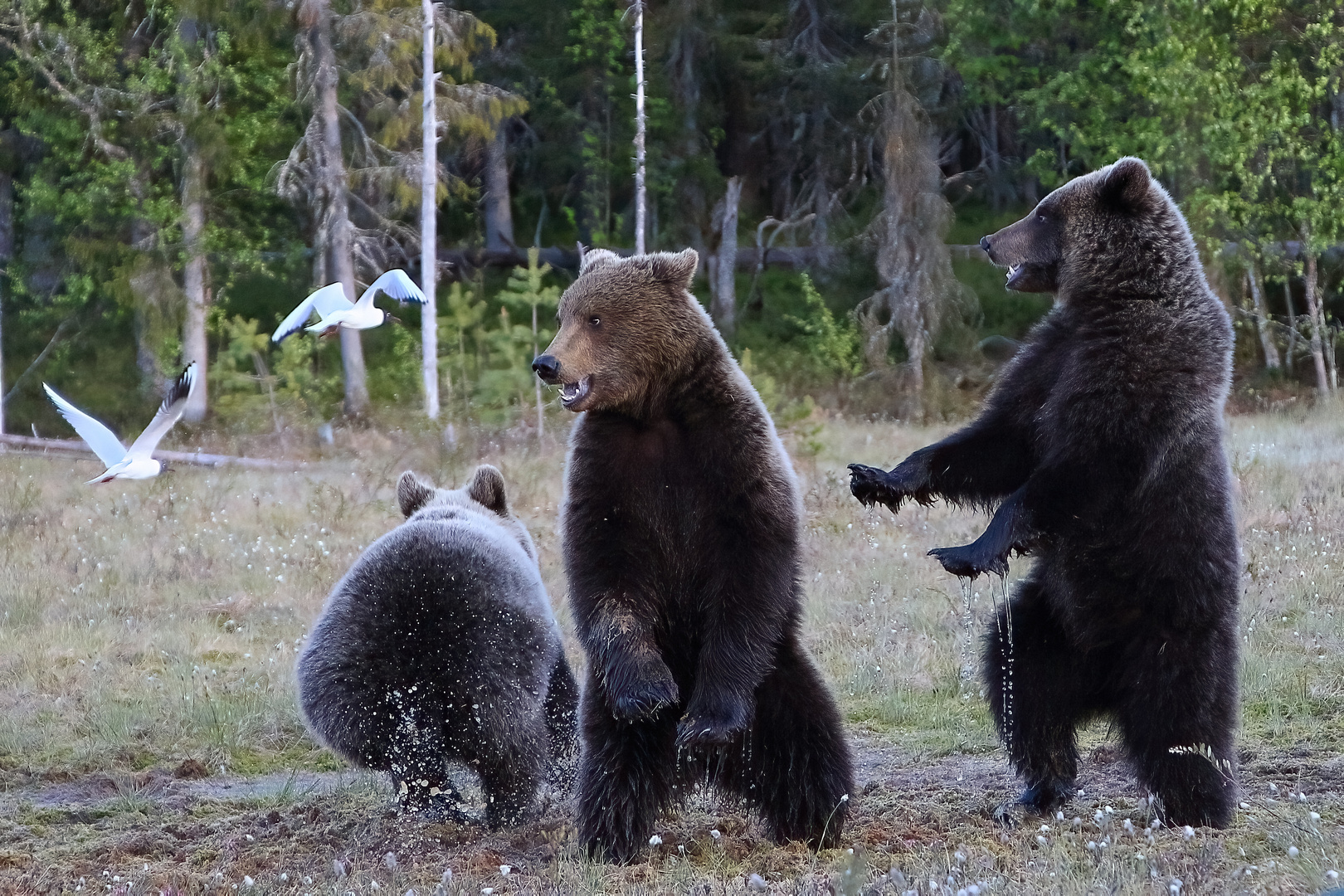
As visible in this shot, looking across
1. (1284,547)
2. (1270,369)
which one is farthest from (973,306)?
(1284,547)

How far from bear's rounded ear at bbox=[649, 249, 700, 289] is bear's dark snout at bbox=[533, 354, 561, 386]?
556 mm

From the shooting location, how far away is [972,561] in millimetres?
4895

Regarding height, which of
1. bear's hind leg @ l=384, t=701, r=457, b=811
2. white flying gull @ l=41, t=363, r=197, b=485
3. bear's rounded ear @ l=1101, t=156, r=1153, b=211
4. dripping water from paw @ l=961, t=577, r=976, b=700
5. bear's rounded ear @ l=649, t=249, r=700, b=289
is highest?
bear's rounded ear @ l=1101, t=156, r=1153, b=211

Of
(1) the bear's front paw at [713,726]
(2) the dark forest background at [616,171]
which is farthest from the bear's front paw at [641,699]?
(2) the dark forest background at [616,171]

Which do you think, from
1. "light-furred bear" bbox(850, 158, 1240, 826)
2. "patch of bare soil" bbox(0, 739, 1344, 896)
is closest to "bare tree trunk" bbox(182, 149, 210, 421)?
"patch of bare soil" bbox(0, 739, 1344, 896)

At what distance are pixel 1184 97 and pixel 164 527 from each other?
1768 centimetres

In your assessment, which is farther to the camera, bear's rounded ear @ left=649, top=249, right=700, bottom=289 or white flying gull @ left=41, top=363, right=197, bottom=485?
white flying gull @ left=41, top=363, right=197, bottom=485

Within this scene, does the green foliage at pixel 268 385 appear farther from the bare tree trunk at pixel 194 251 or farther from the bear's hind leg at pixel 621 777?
the bear's hind leg at pixel 621 777

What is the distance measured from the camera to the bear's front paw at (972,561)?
4867 mm

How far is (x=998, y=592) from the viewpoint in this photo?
29.5ft

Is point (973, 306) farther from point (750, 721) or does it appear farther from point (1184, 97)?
point (750, 721)

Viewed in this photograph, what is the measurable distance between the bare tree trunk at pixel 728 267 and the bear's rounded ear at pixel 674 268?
23.3 metres

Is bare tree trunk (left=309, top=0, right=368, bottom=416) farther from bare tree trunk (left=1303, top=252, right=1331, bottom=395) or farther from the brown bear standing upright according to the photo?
the brown bear standing upright

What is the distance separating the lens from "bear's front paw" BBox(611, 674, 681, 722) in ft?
15.5
